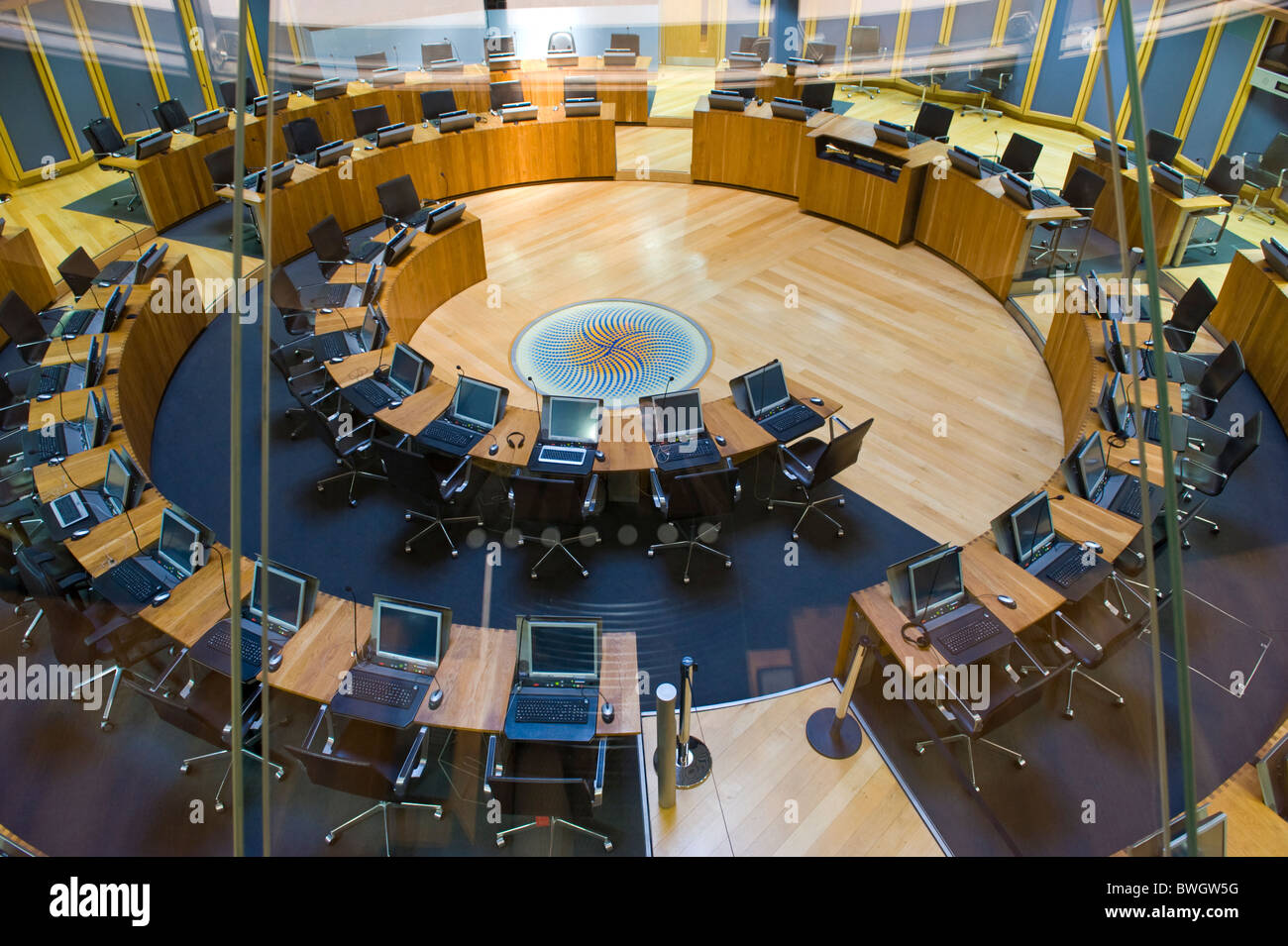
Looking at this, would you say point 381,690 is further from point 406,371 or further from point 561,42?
point 561,42

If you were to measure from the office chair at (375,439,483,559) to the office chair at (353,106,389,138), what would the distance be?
7.01 metres

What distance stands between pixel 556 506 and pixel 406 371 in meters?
Answer: 2.05

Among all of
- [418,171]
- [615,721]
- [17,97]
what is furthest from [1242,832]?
[17,97]

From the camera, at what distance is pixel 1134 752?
4793 mm

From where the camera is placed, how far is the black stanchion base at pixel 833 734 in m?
4.75

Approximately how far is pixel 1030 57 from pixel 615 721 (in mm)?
13660

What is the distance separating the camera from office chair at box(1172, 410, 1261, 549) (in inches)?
227

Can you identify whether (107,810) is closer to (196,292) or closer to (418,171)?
(196,292)

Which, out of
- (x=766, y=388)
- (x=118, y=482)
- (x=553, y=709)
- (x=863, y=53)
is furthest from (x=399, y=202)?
(x=863, y=53)

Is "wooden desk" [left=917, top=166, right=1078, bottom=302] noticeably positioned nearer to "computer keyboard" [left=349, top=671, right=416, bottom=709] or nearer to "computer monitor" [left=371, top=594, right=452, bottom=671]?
"computer monitor" [left=371, top=594, right=452, bottom=671]

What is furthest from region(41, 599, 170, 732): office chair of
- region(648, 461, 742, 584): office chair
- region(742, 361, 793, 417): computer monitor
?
region(742, 361, 793, 417): computer monitor

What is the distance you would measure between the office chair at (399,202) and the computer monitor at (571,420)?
428 cm

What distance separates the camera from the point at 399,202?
9.70m

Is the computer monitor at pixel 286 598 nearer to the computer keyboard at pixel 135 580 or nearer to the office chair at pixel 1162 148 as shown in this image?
the computer keyboard at pixel 135 580
